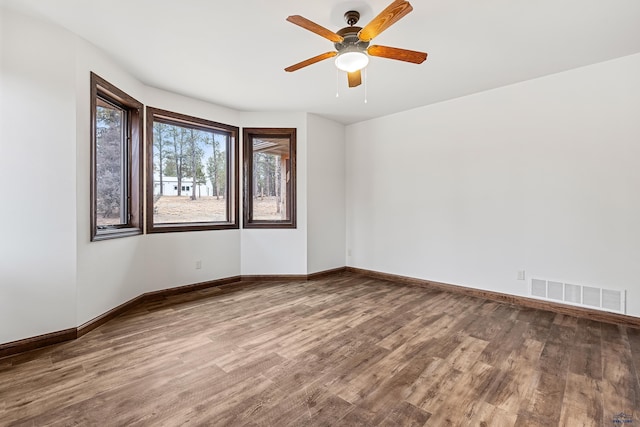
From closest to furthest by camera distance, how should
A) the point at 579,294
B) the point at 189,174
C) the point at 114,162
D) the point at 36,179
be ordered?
the point at 36,179 < the point at 579,294 < the point at 114,162 < the point at 189,174

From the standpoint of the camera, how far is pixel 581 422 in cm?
160

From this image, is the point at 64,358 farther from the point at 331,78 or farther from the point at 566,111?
the point at 566,111

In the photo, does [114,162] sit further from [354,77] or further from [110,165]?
[354,77]

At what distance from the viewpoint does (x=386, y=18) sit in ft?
6.24

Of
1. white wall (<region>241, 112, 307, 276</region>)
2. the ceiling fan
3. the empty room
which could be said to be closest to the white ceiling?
the empty room

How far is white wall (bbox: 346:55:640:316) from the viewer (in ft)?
9.73

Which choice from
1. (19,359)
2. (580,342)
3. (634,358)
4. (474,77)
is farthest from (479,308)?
(19,359)

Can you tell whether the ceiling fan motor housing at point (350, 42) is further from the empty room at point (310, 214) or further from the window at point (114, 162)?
the window at point (114, 162)

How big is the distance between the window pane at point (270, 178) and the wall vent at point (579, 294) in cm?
350

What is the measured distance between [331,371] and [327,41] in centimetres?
275

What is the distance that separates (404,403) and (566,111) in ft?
11.5

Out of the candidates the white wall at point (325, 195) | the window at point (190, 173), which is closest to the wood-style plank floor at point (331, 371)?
the window at point (190, 173)

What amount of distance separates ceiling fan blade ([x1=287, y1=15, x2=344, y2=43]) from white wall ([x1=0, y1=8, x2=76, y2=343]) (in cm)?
212

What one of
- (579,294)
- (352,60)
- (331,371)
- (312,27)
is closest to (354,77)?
(352,60)
